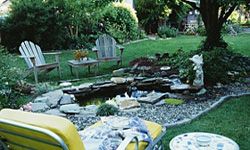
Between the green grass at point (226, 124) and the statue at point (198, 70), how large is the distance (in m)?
0.92

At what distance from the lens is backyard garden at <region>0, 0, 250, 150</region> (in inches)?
181

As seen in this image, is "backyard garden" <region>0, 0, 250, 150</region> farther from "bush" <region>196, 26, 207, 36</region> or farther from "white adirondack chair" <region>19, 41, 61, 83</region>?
"bush" <region>196, 26, 207, 36</region>

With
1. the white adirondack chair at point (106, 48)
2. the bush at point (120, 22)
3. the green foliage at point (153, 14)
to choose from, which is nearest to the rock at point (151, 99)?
the white adirondack chair at point (106, 48)

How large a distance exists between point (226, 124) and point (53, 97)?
9.43 ft

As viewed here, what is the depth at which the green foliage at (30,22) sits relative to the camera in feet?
36.2

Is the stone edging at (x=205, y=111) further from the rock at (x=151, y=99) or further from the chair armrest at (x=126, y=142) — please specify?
the chair armrest at (x=126, y=142)

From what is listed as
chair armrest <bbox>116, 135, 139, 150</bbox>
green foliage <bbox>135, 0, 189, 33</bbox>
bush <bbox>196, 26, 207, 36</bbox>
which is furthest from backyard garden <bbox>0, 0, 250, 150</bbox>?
bush <bbox>196, 26, 207, 36</bbox>

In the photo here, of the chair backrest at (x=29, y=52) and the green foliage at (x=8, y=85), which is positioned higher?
the chair backrest at (x=29, y=52)

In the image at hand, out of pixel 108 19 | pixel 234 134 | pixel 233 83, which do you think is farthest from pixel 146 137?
pixel 108 19

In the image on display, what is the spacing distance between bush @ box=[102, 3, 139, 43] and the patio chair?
10.7 m

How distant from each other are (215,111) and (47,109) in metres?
2.46

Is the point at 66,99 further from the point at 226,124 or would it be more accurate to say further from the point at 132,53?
the point at 132,53

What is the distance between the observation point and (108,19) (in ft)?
43.1

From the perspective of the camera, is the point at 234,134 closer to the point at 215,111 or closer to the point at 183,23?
the point at 215,111
